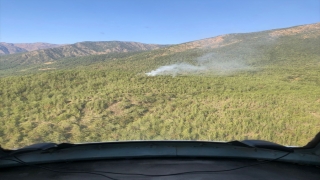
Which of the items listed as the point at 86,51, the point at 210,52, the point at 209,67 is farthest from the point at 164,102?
the point at 86,51

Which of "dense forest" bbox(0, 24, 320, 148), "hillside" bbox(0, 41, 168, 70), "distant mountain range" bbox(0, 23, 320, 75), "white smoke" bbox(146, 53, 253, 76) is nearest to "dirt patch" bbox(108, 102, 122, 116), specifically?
"dense forest" bbox(0, 24, 320, 148)

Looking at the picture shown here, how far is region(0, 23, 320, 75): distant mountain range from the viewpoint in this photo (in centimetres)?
996

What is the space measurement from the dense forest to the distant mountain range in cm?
10

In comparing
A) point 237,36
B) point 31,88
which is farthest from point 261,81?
point 31,88

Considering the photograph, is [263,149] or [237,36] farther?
[237,36]

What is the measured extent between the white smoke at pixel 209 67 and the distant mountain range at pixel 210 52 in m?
0.10

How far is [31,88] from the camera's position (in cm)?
663

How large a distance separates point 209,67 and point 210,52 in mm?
971

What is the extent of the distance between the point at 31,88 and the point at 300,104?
666 centimetres

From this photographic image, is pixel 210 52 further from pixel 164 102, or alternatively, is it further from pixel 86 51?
pixel 164 102

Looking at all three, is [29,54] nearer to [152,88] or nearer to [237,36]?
[152,88]

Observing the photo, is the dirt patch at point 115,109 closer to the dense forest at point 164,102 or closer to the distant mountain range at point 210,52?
the dense forest at point 164,102

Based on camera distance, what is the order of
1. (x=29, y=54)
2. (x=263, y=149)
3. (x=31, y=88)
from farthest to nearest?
(x=29, y=54) → (x=31, y=88) → (x=263, y=149)

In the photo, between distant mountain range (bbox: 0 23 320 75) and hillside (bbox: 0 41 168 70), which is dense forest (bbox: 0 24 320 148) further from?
hillside (bbox: 0 41 168 70)
